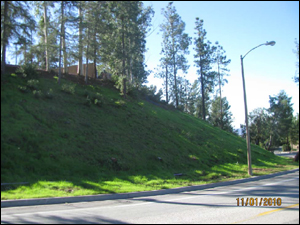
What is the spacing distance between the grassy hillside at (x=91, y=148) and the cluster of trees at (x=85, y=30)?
10.7 feet

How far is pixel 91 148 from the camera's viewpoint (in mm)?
15641

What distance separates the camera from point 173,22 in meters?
41.3

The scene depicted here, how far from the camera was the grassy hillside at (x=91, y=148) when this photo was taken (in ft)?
37.9

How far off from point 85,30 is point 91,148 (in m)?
16.6

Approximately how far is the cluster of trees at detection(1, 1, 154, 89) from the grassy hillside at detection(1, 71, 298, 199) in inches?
128

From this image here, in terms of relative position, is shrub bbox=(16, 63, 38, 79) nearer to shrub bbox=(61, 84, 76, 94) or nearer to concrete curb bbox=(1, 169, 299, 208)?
shrub bbox=(61, 84, 76, 94)

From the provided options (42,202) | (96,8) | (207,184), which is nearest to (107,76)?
(96,8)

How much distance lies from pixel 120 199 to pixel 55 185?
9.84 ft

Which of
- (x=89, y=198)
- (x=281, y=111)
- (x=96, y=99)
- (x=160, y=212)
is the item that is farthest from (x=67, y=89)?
(x=281, y=111)
